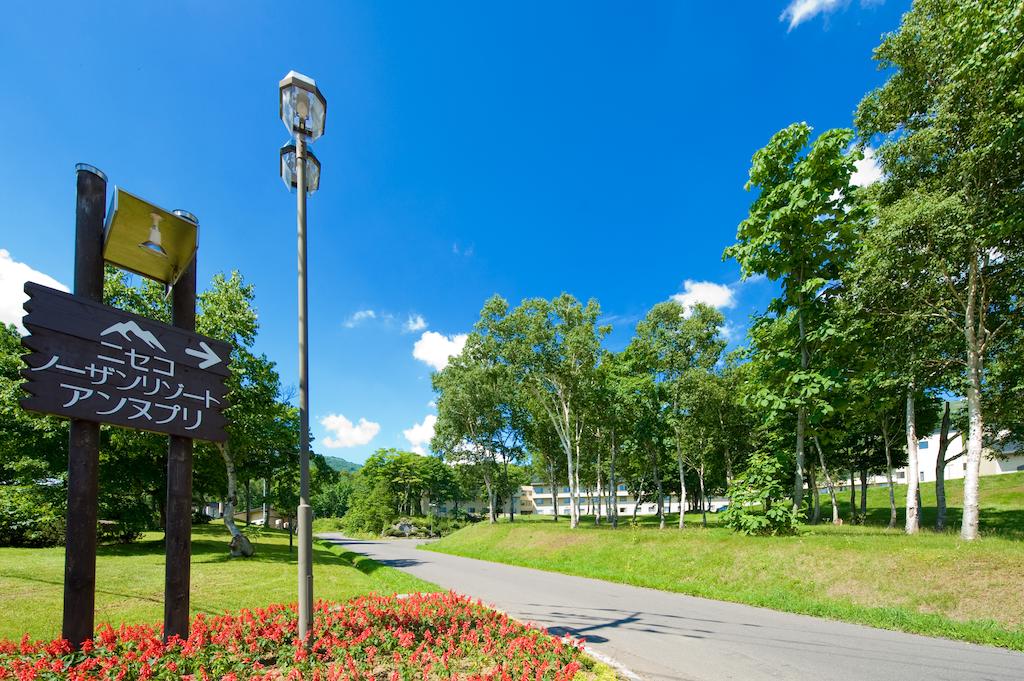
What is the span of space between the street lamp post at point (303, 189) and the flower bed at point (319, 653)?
0.54m

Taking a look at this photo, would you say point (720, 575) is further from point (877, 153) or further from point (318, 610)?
point (877, 153)

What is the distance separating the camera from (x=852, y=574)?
10.4 metres

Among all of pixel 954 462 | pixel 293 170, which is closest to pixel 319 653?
pixel 293 170

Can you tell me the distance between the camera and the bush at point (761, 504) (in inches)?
551

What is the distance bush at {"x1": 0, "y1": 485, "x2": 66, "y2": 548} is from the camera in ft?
64.0

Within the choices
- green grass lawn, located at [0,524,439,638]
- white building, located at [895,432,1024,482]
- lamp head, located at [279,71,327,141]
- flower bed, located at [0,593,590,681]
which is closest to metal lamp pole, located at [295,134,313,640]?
lamp head, located at [279,71,327,141]

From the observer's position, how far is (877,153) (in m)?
14.0

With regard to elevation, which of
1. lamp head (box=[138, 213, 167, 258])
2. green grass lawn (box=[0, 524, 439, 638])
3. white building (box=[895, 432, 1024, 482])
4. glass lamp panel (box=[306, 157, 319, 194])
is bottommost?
white building (box=[895, 432, 1024, 482])

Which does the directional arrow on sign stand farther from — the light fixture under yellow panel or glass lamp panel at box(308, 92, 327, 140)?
glass lamp panel at box(308, 92, 327, 140)

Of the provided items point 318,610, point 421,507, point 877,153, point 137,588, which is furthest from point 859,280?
point 421,507

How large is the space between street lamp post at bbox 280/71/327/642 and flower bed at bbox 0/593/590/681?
0.54 m

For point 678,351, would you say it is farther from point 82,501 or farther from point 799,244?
point 82,501

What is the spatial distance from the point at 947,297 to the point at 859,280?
198 centimetres

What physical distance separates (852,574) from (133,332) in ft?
44.9
